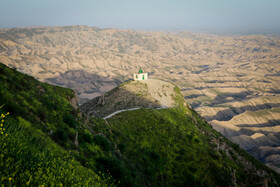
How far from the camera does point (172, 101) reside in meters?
64.7

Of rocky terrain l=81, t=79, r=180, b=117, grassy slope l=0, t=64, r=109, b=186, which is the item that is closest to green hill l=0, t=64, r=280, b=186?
grassy slope l=0, t=64, r=109, b=186

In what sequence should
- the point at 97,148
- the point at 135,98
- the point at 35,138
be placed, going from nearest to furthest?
the point at 35,138 < the point at 97,148 < the point at 135,98

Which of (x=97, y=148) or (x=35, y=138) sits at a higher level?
(x=35, y=138)

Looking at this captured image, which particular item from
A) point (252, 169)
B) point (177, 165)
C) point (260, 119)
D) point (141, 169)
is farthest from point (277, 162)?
point (141, 169)

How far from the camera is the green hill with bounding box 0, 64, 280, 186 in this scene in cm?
681

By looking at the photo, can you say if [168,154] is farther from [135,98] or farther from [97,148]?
[135,98]

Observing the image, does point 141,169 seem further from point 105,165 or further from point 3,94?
point 3,94

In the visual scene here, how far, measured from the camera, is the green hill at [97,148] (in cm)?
681

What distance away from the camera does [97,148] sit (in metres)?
19.8

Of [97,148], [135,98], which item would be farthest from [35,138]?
[135,98]

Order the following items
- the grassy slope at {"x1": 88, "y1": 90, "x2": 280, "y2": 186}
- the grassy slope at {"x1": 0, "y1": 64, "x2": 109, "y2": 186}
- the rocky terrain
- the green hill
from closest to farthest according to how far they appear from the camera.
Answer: the grassy slope at {"x1": 0, "y1": 64, "x2": 109, "y2": 186} < the green hill < the grassy slope at {"x1": 88, "y1": 90, "x2": 280, "y2": 186} < the rocky terrain

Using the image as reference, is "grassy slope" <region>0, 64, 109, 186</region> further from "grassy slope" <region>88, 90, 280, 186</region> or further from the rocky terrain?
the rocky terrain

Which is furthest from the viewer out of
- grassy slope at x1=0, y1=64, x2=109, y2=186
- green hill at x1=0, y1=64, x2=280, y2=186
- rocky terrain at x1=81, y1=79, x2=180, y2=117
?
rocky terrain at x1=81, y1=79, x2=180, y2=117

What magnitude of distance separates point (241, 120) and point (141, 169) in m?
173
